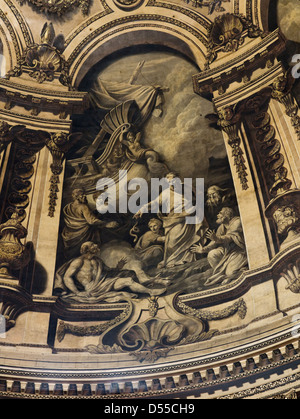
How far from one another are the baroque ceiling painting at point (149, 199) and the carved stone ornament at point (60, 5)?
6 cm

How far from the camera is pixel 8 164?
20.0 metres

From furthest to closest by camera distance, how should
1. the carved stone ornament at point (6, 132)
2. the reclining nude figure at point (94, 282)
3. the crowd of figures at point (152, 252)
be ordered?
the carved stone ornament at point (6, 132), the reclining nude figure at point (94, 282), the crowd of figures at point (152, 252)

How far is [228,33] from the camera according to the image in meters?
20.4

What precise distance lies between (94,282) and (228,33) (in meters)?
7.49

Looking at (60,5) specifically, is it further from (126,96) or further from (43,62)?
(126,96)

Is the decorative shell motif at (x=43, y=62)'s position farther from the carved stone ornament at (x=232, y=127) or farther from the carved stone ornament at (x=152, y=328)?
the carved stone ornament at (x=152, y=328)

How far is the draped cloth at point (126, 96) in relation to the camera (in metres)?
21.1

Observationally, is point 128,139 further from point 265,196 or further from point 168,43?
point 265,196

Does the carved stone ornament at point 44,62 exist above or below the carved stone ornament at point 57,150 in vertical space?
above

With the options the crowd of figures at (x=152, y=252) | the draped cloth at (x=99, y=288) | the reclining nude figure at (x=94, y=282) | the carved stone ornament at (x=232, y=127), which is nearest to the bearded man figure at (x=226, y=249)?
the crowd of figures at (x=152, y=252)

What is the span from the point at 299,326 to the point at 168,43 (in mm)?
9430

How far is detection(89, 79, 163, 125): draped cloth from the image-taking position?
21.1m

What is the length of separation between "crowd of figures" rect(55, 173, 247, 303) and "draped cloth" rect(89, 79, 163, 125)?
2297 mm

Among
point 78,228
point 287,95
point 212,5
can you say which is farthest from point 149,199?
point 212,5
